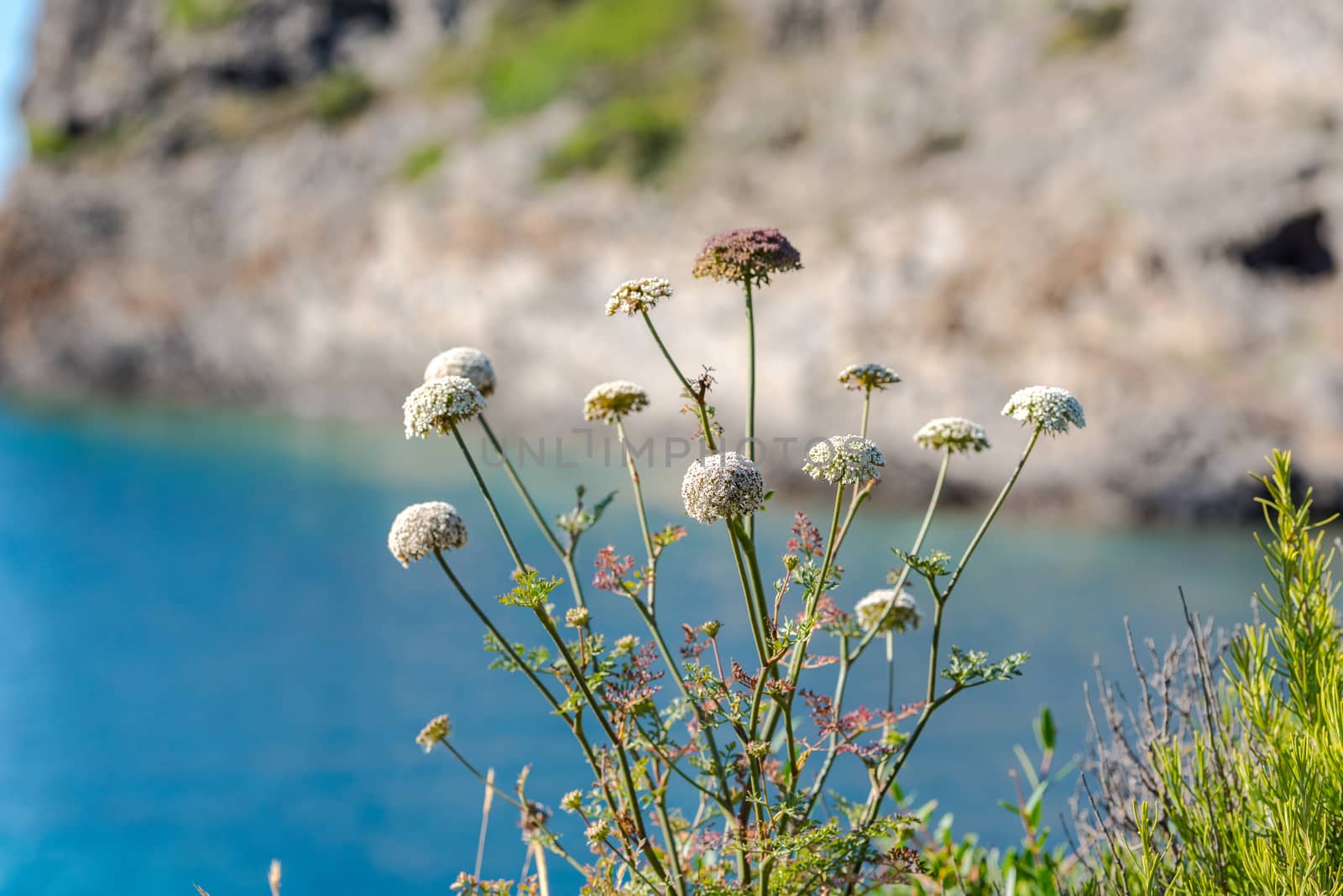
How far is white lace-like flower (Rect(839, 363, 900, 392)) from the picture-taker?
2549 millimetres

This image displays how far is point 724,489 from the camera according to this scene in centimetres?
207

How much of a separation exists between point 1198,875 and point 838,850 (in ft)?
2.76

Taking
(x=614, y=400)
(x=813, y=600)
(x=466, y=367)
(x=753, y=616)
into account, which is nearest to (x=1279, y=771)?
(x=813, y=600)

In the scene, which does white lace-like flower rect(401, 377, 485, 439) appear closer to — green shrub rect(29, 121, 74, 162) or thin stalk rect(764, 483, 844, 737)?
thin stalk rect(764, 483, 844, 737)

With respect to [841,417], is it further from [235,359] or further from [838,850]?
[235,359]

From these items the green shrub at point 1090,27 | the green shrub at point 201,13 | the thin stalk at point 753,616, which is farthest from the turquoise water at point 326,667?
the green shrub at point 201,13

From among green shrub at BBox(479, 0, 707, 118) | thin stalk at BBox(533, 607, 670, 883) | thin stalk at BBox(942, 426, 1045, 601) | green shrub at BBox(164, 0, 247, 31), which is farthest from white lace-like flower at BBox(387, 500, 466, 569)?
green shrub at BBox(164, 0, 247, 31)

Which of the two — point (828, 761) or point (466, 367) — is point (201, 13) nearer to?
point (466, 367)

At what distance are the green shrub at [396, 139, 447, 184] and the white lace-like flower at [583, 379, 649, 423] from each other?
27732 millimetres

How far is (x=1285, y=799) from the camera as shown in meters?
2.10

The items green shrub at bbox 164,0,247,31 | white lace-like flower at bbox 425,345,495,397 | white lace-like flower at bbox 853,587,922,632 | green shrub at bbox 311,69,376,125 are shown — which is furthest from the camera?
green shrub at bbox 164,0,247,31

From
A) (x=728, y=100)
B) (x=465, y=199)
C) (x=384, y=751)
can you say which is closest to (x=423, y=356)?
(x=465, y=199)

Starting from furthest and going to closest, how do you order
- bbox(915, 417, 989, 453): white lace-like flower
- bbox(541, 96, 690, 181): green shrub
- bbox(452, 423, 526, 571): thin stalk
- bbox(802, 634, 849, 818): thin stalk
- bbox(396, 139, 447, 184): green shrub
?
bbox(396, 139, 447, 184): green shrub
bbox(541, 96, 690, 181): green shrub
bbox(915, 417, 989, 453): white lace-like flower
bbox(802, 634, 849, 818): thin stalk
bbox(452, 423, 526, 571): thin stalk

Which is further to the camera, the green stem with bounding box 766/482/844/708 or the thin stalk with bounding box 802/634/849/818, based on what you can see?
the thin stalk with bounding box 802/634/849/818
